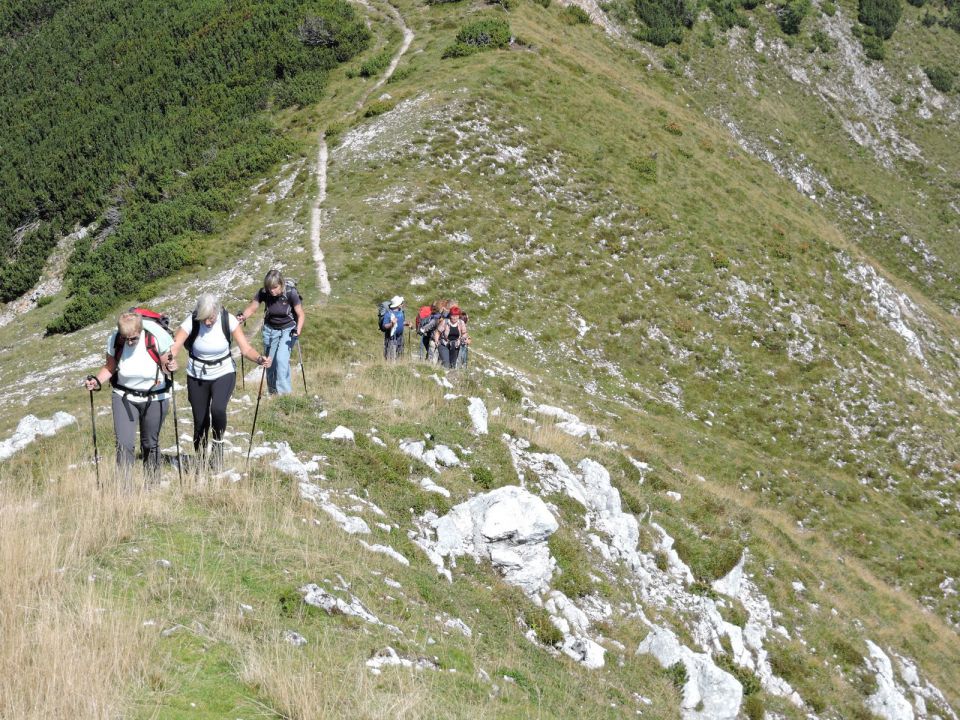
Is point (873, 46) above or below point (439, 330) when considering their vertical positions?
above

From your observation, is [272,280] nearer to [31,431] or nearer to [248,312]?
[248,312]

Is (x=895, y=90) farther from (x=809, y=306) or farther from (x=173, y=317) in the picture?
(x=173, y=317)

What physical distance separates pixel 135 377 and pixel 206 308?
1.36m

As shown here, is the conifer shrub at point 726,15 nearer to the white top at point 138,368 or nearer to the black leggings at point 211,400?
the black leggings at point 211,400

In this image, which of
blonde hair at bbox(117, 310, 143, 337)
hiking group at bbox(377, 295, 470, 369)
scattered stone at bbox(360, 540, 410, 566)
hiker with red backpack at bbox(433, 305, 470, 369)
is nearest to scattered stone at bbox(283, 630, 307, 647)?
scattered stone at bbox(360, 540, 410, 566)

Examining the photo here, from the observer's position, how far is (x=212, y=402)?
9.84m

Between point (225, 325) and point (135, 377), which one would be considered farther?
point (225, 325)

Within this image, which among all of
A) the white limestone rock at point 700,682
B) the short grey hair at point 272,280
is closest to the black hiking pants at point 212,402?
the short grey hair at point 272,280

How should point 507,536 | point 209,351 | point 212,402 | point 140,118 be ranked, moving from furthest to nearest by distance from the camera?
point 140,118 → point 507,536 → point 212,402 → point 209,351

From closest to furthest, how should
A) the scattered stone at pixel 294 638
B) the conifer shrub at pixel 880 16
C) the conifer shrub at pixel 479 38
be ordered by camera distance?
the scattered stone at pixel 294 638 < the conifer shrub at pixel 479 38 < the conifer shrub at pixel 880 16

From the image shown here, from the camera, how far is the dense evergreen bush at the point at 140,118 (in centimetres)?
3641

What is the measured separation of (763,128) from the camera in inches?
2393

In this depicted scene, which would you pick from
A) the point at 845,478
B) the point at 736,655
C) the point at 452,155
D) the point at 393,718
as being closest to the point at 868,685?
the point at 736,655

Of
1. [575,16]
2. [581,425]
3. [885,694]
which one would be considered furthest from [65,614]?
[575,16]
